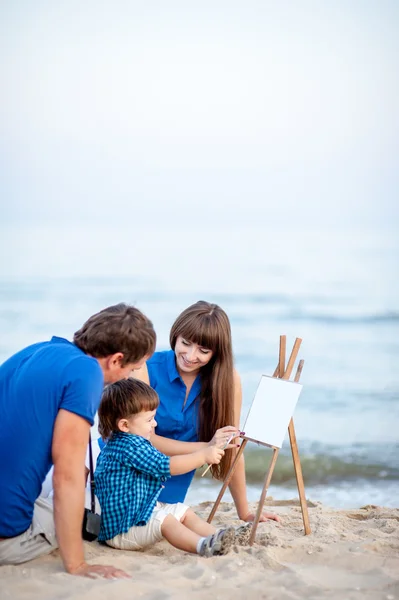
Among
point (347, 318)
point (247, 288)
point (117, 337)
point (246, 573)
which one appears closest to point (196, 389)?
point (117, 337)

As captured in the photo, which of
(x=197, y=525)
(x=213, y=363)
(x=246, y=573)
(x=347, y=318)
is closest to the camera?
(x=246, y=573)

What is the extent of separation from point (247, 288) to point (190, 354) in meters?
13.8

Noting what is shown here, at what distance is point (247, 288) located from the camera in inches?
683

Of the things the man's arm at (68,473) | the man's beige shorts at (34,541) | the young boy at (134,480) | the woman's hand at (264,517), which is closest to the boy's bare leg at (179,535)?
the young boy at (134,480)

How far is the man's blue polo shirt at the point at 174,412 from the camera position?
3.74 metres

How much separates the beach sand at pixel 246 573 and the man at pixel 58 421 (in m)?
0.12

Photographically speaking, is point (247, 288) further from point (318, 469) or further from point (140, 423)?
point (140, 423)

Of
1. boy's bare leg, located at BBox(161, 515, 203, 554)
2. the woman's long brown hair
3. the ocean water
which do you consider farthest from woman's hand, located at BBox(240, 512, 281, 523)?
the ocean water

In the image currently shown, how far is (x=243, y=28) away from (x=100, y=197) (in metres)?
5.45

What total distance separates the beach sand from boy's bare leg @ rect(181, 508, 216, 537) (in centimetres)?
14

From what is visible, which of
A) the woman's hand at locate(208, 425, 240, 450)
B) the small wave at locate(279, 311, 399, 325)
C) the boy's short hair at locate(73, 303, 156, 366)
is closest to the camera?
the boy's short hair at locate(73, 303, 156, 366)

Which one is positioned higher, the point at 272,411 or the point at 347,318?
the point at 347,318

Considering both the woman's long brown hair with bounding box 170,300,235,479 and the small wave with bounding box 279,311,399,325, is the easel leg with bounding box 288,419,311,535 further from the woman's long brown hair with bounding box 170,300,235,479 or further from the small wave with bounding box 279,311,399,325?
the small wave with bounding box 279,311,399,325

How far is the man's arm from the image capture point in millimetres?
2510
